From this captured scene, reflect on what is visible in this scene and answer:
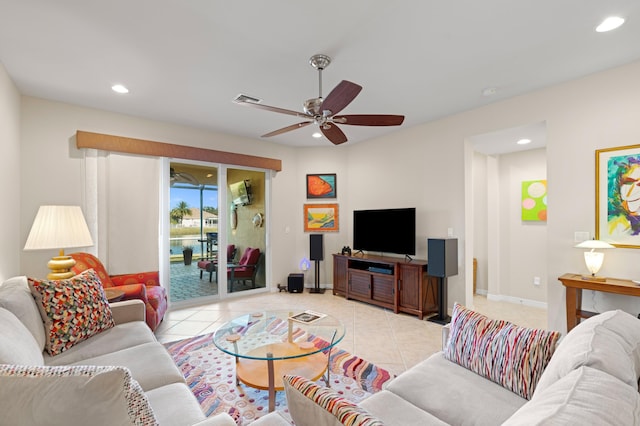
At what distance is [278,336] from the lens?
8.00 ft

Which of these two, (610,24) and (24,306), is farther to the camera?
(610,24)

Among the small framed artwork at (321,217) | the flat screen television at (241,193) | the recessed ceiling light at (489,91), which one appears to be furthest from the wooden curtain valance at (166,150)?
the recessed ceiling light at (489,91)

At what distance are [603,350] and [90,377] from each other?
164 centimetres

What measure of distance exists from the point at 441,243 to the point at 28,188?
4.97 m

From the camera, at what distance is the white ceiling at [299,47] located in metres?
2.08

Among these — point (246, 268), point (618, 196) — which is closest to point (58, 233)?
point (246, 268)

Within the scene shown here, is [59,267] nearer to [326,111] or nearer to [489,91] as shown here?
[326,111]

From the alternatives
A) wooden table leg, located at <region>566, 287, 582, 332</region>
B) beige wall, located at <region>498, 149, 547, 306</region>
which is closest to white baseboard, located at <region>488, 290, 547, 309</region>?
beige wall, located at <region>498, 149, 547, 306</region>

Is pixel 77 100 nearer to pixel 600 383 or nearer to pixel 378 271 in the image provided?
pixel 378 271

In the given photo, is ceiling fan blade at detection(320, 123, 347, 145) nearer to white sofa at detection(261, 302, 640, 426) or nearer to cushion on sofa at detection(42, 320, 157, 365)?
white sofa at detection(261, 302, 640, 426)

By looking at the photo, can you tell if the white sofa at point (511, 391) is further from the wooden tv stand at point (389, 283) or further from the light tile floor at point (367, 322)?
the wooden tv stand at point (389, 283)

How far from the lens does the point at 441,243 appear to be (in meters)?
3.84

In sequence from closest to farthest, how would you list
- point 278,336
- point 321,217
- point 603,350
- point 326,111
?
1. point 603,350
2. point 278,336
3. point 326,111
4. point 321,217

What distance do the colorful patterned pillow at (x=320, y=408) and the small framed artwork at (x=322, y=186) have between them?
4976 mm
